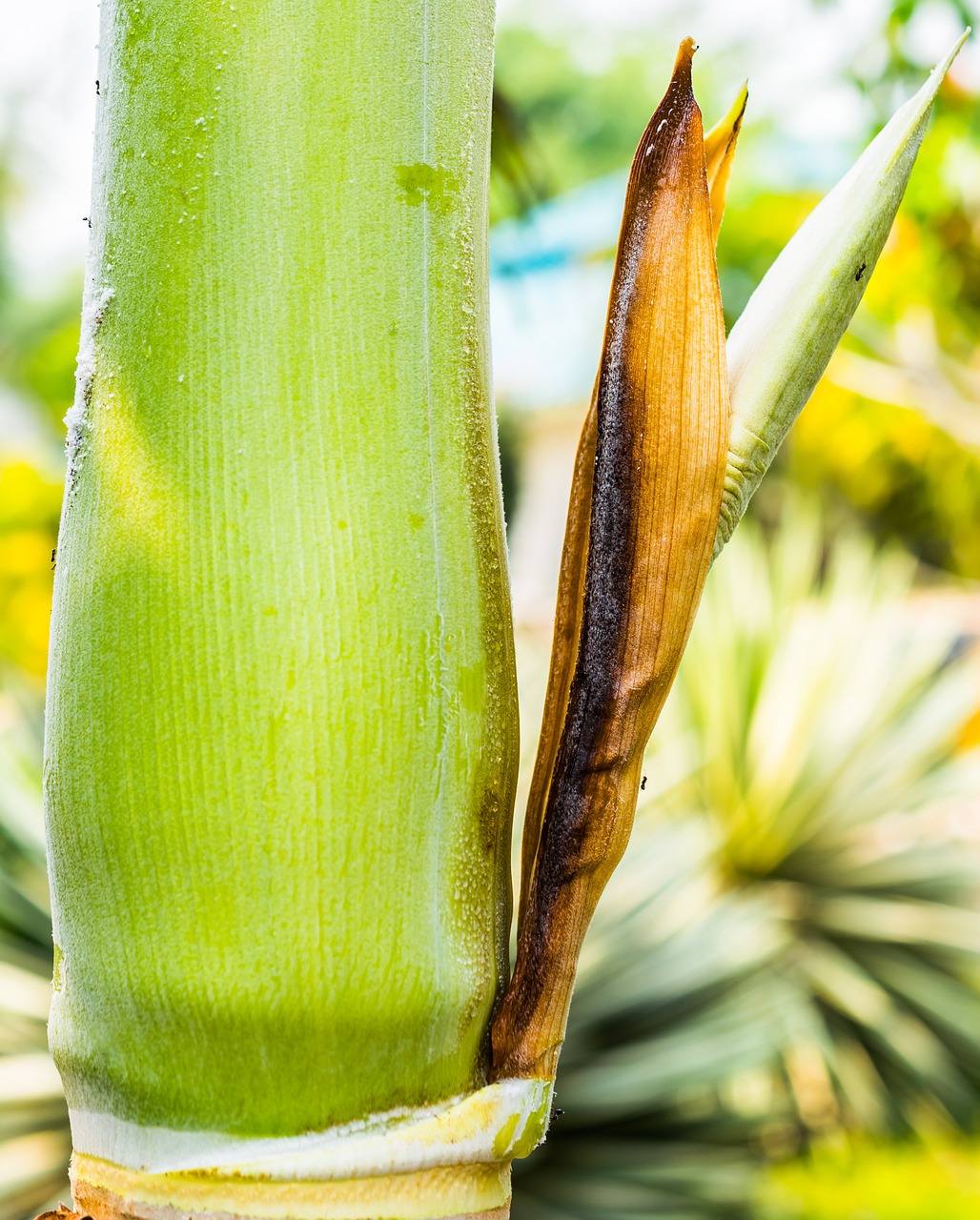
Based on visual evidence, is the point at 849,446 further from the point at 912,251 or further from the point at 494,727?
the point at 494,727

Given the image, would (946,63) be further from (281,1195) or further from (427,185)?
(281,1195)

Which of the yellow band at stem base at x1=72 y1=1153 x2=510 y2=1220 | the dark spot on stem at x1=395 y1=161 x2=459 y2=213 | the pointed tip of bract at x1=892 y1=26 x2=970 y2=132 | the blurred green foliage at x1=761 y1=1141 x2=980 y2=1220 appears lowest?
the blurred green foliage at x1=761 y1=1141 x2=980 y2=1220

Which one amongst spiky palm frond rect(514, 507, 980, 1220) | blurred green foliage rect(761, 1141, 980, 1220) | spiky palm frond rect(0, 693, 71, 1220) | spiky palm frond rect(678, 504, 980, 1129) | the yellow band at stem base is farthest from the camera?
spiky palm frond rect(678, 504, 980, 1129)

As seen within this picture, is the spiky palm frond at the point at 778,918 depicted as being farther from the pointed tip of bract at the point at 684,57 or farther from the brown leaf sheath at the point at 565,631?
the pointed tip of bract at the point at 684,57

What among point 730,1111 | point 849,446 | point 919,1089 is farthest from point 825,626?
point 849,446

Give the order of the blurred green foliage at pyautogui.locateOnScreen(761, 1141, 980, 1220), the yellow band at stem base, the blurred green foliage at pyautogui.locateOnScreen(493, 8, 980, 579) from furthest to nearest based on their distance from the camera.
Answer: the blurred green foliage at pyautogui.locateOnScreen(761, 1141, 980, 1220) < the blurred green foliage at pyautogui.locateOnScreen(493, 8, 980, 579) < the yellow band at stem base

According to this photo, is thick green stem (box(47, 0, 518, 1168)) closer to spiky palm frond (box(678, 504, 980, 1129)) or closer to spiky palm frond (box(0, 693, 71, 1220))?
spiky palm frond (box(0, 693, 71, 1220))

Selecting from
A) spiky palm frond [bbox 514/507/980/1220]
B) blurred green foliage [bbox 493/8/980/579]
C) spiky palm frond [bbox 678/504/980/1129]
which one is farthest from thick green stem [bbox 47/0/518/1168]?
spiky palm frond [bbox 678/504/980/1129]
